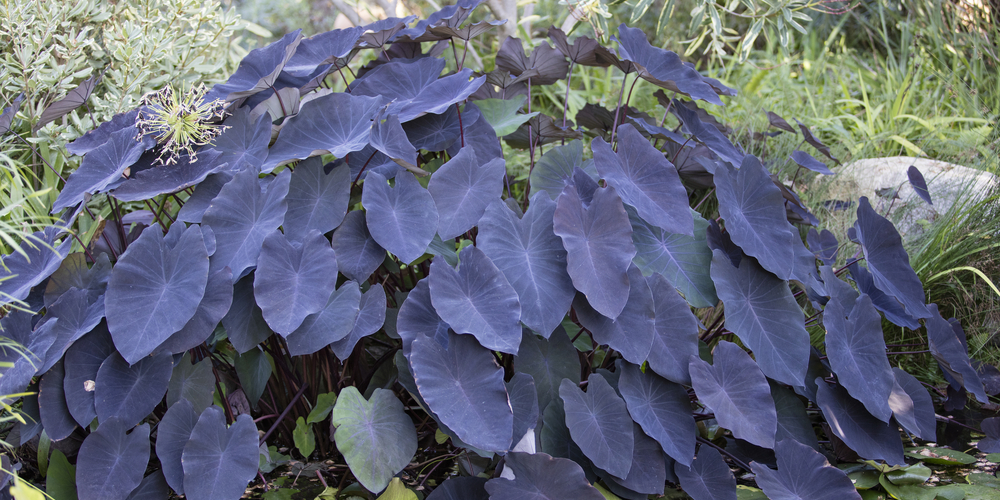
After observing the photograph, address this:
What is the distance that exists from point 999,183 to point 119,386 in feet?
9.63

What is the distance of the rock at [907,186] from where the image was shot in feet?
8.13

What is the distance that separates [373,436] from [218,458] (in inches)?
12.7

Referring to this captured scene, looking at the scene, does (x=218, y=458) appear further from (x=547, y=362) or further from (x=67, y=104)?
(x=67, y=104)

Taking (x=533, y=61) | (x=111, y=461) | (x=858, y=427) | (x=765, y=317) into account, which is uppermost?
(x=533, y=61)

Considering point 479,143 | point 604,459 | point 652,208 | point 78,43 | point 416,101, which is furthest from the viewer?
point 78,43

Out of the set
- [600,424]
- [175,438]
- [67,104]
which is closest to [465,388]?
[600,424]

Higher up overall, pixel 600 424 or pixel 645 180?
pixel 645 180

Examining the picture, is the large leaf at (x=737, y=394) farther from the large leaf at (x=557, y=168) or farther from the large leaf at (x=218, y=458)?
the large leaf at (x=218, y=458)

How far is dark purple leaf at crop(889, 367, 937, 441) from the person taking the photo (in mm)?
1570

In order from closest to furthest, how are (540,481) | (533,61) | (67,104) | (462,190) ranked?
(540,481)
(462,190)
(67,104)
(533,61)

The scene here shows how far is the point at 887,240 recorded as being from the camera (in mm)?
1733

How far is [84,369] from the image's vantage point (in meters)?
1.38

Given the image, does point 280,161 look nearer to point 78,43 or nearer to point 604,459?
point 604,459

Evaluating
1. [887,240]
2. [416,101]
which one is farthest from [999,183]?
[416,101]
